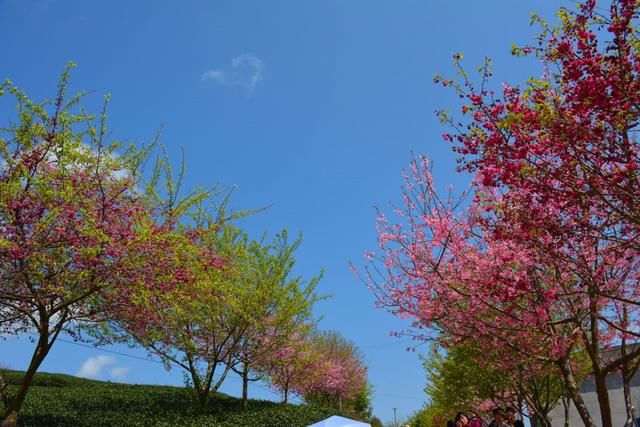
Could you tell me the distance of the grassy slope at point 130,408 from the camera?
16719mm

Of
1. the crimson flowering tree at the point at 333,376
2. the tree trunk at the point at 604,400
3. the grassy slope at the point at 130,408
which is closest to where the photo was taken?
the tree trunk at the point at 604,400

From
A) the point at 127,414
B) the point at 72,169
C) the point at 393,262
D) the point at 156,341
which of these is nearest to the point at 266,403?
the point at 127,414

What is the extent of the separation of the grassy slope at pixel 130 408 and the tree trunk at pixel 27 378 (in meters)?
5.10

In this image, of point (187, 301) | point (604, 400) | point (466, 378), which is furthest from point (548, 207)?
point (466, 378)

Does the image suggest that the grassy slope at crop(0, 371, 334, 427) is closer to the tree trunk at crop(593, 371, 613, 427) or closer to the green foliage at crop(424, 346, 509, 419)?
the green foliage at crop(424, 346, 509, 419)

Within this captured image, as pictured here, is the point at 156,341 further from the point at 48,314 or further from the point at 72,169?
the point at 72,169

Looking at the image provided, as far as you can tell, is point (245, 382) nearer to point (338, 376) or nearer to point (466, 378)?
point (466, 378)

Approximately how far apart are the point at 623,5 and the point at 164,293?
8340 millimetres

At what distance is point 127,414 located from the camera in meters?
18.0

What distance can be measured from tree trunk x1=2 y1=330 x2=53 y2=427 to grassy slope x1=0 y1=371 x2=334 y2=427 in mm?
5104

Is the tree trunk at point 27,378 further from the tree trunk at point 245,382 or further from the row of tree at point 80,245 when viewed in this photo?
the tree trunk at point 245,382

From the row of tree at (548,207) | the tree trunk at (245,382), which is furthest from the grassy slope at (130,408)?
the row of tree at (548,207)

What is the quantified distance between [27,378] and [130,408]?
10.0 m

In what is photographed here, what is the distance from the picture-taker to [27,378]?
33.4 ft
